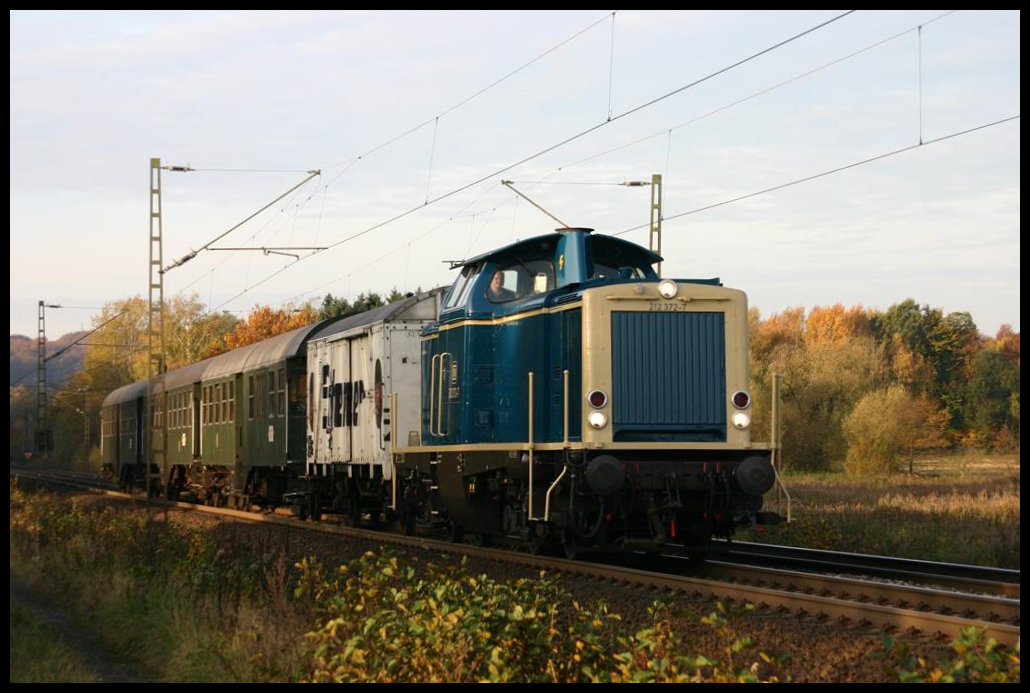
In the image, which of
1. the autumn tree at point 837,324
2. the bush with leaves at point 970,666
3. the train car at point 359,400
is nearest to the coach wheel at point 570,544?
the train car at point 359,400

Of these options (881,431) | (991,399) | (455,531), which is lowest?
(455,531)

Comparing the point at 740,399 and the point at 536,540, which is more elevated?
the point at 740,399

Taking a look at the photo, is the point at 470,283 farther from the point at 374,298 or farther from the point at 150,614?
the point at 374,298

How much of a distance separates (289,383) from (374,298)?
35.6 meters

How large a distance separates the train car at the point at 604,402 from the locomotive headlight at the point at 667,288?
2cm

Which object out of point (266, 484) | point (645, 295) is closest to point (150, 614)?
point (645, 295)

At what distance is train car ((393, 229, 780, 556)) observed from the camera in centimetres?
1389

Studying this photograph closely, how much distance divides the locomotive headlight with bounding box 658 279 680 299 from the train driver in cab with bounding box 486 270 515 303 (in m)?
2.40

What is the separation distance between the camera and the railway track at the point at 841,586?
10.6m

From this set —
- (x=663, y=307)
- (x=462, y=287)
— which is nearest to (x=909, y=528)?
(x=663, y=307)

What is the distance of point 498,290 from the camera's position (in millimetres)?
16125

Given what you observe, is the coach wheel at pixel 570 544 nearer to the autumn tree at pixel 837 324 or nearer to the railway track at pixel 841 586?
the railway track at pixel 841 586

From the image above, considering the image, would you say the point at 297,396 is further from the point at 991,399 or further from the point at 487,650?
the point at 991,399

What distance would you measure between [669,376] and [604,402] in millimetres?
904
